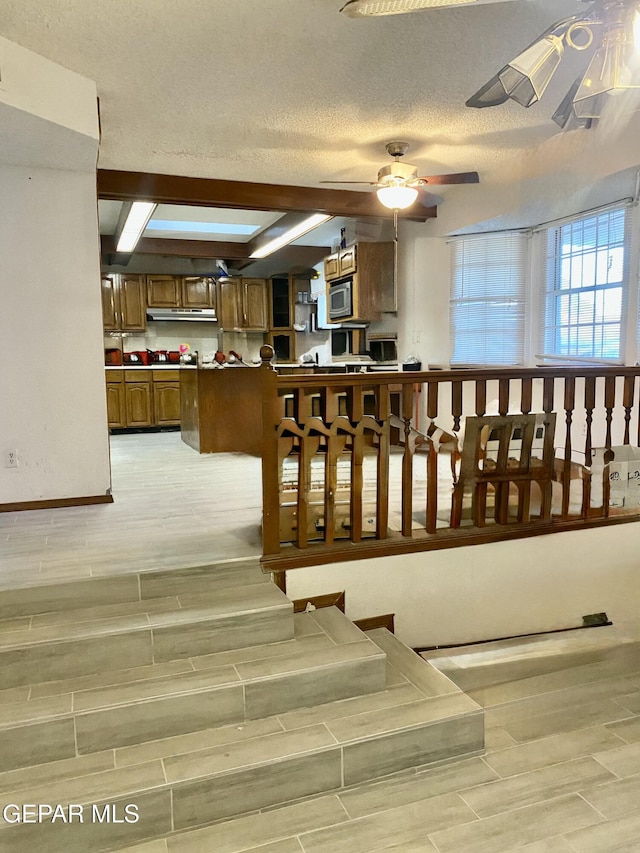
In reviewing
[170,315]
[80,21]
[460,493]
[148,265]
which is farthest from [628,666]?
[148,265]

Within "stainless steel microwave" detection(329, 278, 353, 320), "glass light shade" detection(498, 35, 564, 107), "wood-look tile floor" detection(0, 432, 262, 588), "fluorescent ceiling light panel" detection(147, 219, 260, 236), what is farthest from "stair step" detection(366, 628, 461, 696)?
"fluorescent ceiling light panel" detection(147, 219, 260, 236)

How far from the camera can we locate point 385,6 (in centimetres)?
187

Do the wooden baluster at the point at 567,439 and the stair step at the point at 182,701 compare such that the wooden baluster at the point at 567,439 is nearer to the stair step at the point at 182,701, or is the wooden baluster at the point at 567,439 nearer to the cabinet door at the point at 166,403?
the stair step at the point at 182,701

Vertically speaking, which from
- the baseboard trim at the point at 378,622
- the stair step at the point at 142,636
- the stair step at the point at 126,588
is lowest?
the baseboard trim at the point at 378,622

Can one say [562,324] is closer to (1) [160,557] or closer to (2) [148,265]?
(1) [160,557]

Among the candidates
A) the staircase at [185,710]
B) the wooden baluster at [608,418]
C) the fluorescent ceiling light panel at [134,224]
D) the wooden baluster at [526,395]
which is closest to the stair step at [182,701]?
the staircase at [185,710]

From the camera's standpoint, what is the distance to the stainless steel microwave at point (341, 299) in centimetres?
664

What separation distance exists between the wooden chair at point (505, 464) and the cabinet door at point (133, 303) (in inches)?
245

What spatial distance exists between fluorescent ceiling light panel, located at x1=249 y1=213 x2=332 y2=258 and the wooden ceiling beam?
199 millimetres

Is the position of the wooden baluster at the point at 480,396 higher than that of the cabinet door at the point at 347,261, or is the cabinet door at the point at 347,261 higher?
the cabinet door at the point at 347,261

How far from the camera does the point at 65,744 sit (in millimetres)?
2084

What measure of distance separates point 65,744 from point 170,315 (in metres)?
7.12

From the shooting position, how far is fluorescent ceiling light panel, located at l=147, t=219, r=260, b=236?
22.3ft

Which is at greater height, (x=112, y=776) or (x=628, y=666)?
(x=112, y=776)
